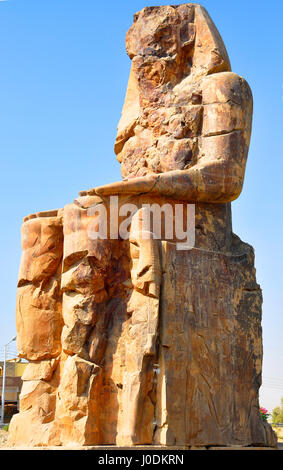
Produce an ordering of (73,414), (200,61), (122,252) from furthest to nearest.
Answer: (200,61)
(122,252)
(73,414)

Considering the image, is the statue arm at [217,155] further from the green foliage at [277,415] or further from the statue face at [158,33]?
the green foliage at [277,415]

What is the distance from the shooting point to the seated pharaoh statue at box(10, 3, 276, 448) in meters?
7.07

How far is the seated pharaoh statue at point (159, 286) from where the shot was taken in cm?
707

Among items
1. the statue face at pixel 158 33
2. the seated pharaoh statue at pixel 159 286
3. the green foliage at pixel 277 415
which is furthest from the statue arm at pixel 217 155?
the green foliage at pixel 277 415

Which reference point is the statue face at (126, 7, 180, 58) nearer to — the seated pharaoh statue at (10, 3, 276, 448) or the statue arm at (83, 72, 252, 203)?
the seated pharaoh statue at (10, 3, 276, 448)

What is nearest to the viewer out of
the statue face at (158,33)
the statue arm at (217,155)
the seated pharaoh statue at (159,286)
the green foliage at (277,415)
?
the seated pharaoh statue at (159,286)

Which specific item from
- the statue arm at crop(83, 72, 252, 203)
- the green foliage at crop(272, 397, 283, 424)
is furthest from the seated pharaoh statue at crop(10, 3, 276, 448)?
the green foliage at crop(272, 397, 283, 424)

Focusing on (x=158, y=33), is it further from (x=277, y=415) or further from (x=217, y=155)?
(x=277, y=415)

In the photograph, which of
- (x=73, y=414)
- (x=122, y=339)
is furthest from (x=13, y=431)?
(x=122, y=339)

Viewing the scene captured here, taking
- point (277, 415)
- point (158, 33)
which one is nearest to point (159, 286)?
Answer: point (158, 33)
